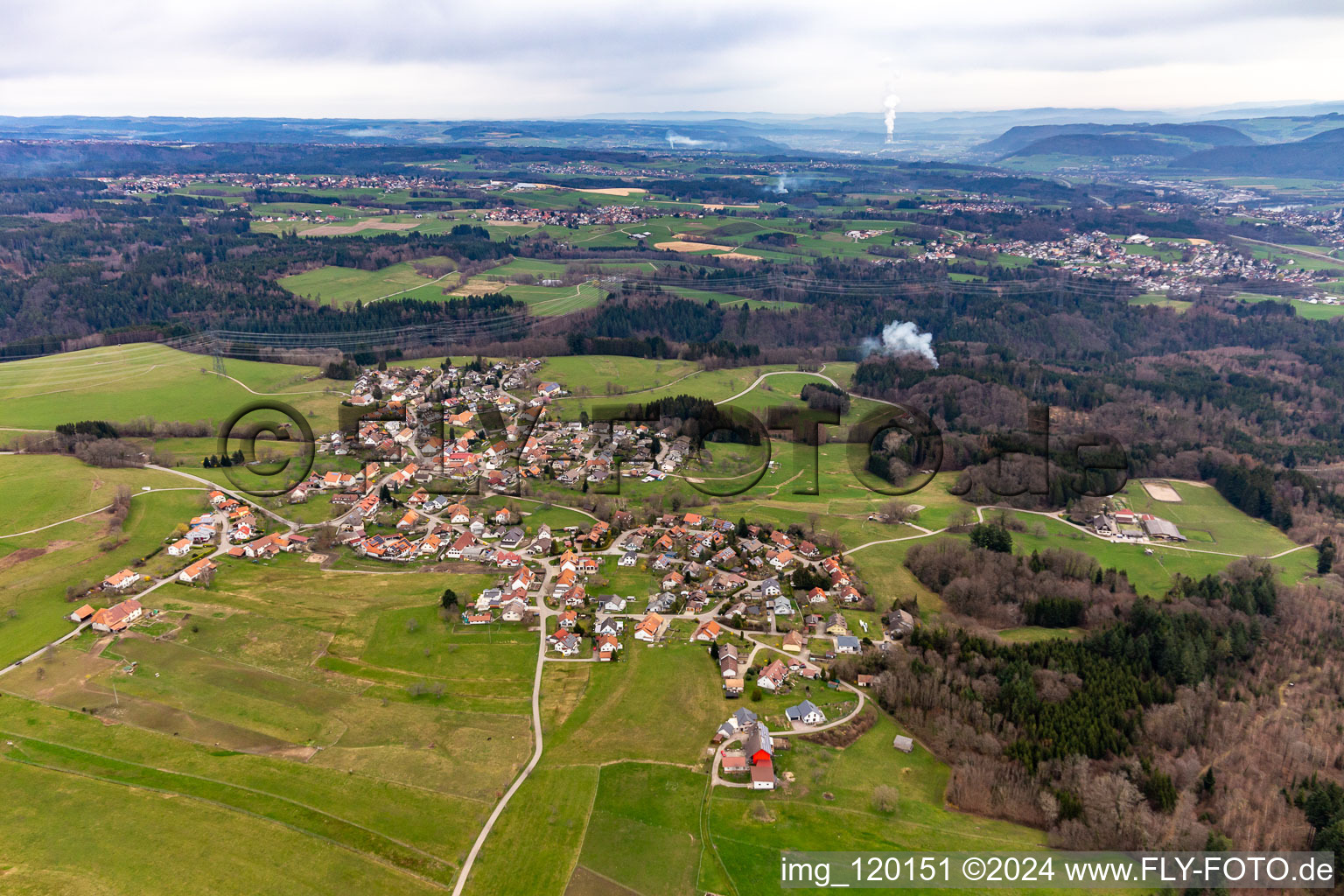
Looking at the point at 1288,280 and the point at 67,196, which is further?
the point at 67,196

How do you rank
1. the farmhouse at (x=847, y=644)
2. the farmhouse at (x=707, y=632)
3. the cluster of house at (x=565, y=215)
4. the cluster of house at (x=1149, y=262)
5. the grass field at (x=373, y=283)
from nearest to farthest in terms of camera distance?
the farmhouse at (x=847, y=644), the farmhouse at (x=707, y=632), the grass field at (x=373, y=283), the cluster of house at (x=1149, y=262), the cluster of house at (x=565, y=215)

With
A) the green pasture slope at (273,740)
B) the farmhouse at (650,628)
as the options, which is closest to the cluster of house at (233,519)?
the green pasture slope at (273,740)

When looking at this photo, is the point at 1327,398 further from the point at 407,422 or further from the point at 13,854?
the point at 13,854

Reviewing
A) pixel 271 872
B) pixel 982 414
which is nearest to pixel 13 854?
pixel 271 872

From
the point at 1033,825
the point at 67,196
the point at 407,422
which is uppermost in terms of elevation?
the point at 67,196

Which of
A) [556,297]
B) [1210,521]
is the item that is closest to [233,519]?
[556,297]

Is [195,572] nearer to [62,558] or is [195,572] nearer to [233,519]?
[233,519]

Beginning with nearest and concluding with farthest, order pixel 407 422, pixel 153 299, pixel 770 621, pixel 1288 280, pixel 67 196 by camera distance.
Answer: pixel 770 621 → pixel 407 422 → pixel 153 299 → pixel 1288 280 → pixel 67 196

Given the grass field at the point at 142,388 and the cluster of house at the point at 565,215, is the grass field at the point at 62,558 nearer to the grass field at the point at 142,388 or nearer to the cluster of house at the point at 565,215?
the grass field at the point at 142,388
